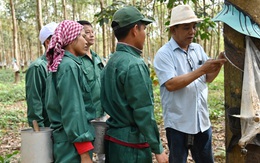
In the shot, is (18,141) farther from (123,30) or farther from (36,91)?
(123,30)

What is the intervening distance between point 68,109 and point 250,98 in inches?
40.7

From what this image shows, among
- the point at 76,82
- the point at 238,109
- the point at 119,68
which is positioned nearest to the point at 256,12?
the point at 238,109

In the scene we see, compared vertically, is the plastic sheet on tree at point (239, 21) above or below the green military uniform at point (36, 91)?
above

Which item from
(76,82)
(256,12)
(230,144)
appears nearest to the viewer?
(256,12)

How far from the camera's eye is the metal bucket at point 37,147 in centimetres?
193

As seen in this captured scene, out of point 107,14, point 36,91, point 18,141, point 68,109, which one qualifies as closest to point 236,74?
point 68,109

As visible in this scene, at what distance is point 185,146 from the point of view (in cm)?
236

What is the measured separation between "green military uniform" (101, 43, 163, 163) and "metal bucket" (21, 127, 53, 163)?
394 millimetres

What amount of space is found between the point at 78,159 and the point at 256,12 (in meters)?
1.32

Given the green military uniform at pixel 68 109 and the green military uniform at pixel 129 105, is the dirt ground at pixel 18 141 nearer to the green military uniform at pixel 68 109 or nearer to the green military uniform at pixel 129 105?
the green military uniform at pixel 129 105

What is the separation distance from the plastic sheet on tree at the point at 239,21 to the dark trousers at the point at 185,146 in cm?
112

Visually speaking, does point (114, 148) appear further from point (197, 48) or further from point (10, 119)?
point (10, 119)

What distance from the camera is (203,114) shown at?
238cm

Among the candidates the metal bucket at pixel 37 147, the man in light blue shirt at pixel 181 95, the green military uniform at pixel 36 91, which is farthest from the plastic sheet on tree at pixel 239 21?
the green military uniform at pixel 36 91
